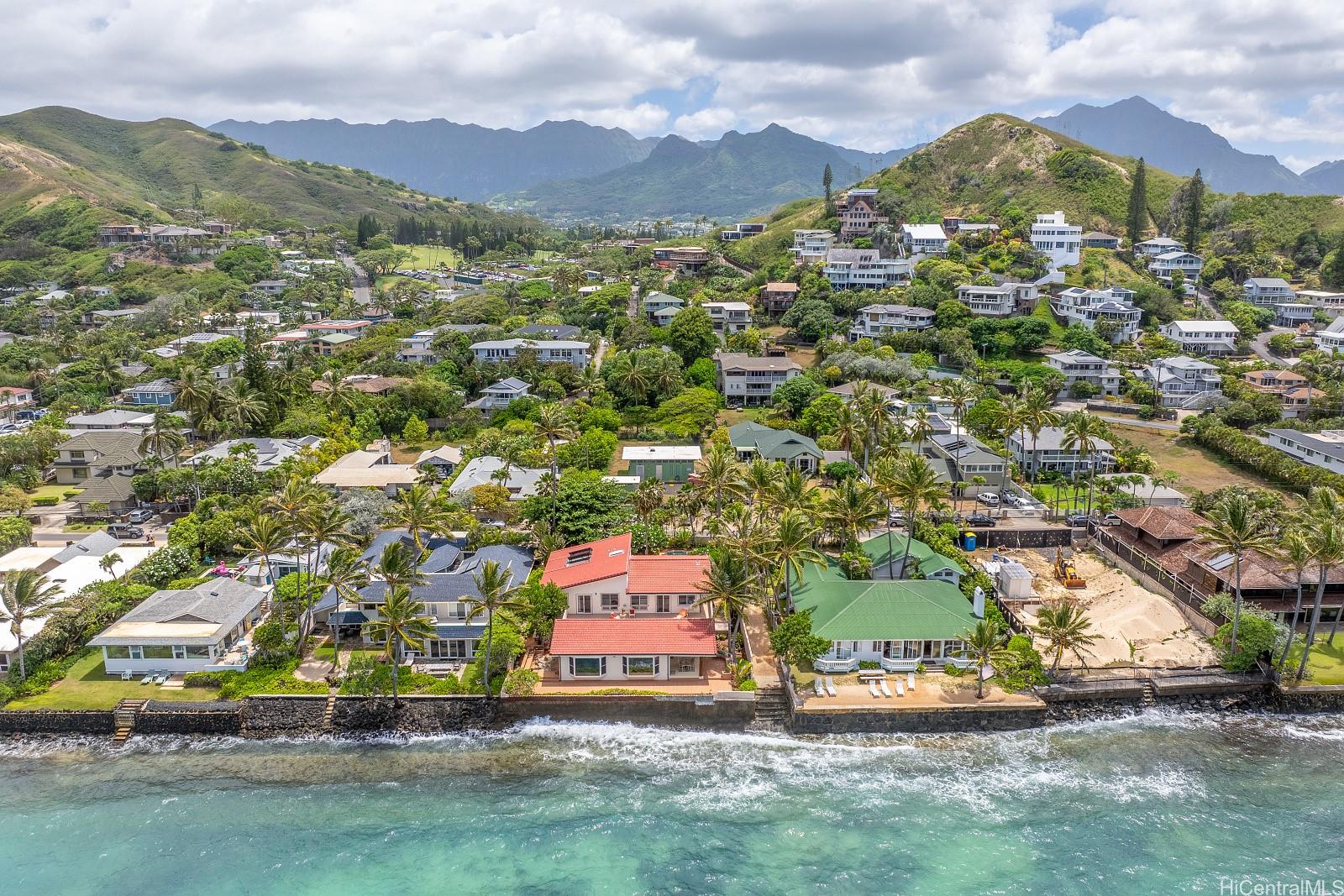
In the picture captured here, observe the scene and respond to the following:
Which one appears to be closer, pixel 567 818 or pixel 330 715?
pixel 567 818

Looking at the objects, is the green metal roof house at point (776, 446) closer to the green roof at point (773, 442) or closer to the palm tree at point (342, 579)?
the green roof at point (773, 442)

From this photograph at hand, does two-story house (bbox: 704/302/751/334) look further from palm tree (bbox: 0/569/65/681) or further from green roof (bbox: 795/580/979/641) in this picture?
palm tree (bbox: 0/569/65/681)

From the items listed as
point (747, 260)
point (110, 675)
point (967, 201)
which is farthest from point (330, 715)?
point (967, 201)

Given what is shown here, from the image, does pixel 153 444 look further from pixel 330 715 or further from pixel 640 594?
pixel 640 594

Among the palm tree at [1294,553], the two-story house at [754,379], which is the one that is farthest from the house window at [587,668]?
the two-story house at [754,379]

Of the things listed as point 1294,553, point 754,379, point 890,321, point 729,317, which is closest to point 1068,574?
point 1294,553

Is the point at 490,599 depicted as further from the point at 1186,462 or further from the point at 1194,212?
the point at 1194,212

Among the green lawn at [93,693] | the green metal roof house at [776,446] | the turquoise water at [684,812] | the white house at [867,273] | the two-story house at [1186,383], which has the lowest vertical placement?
the turquoise water at [684,812]
